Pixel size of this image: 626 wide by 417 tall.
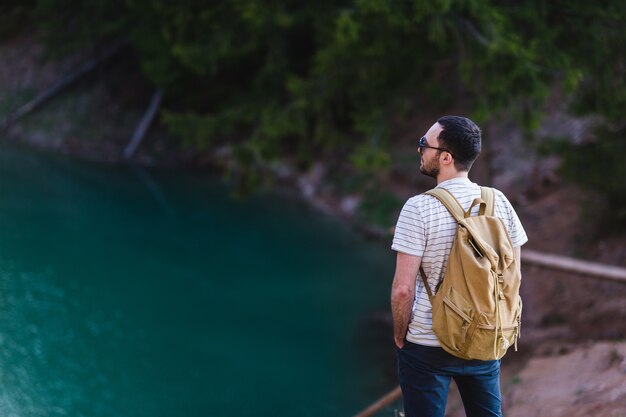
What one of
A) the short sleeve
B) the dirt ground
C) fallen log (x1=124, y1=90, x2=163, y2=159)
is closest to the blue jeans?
the short sleeve

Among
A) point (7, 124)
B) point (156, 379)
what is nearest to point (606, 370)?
point (156, 379)

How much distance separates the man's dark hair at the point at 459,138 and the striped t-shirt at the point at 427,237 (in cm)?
10

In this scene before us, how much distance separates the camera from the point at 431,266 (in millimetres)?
2709

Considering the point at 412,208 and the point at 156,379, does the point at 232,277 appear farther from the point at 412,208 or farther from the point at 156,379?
the point at 412,208

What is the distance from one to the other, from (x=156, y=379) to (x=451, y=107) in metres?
8.92

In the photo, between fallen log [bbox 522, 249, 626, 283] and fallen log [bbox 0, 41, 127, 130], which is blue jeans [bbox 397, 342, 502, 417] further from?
fallen log [bbox 0, 41, 127, 130]

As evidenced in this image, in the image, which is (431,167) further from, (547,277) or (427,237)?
(547,277)

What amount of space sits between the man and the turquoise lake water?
3270mm

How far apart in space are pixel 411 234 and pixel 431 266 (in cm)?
16

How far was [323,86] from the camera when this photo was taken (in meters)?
9.50

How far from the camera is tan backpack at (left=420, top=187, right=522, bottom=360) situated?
2.59 m

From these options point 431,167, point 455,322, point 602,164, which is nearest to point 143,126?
point 602,164

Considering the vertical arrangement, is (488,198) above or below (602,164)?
above

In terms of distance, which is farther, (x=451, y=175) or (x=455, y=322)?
(x=451, y=175)
